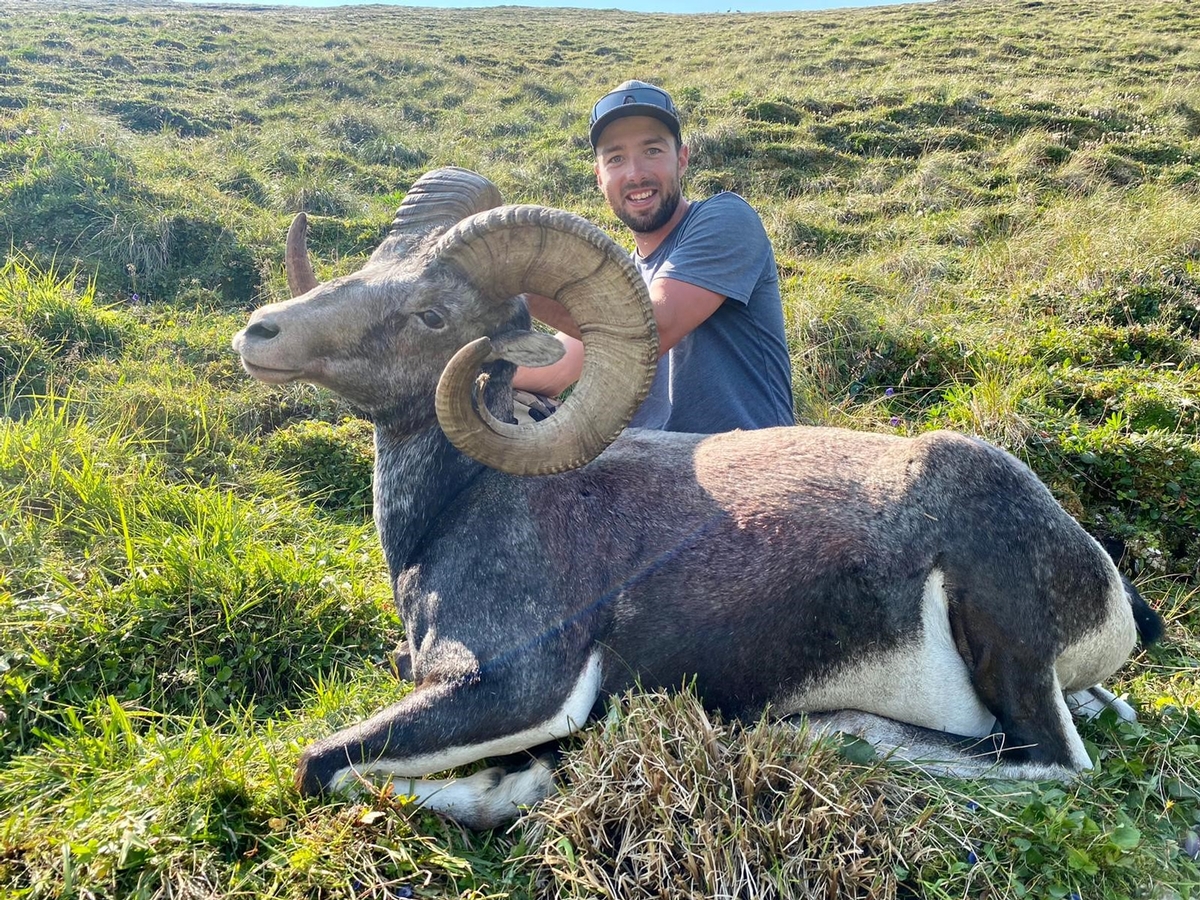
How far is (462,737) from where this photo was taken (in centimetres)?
309

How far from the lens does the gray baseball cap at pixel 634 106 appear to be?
514 centimetres

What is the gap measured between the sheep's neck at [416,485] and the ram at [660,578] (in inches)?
7.6

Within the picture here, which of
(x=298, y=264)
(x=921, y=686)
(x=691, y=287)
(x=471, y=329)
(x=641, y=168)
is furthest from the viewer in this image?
(x=641, y=168)

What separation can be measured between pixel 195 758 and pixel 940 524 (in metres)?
3.13

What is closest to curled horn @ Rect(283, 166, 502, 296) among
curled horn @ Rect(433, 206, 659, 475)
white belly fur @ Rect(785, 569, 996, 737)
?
curled horn @ Rect(433, 206, 659, 475)

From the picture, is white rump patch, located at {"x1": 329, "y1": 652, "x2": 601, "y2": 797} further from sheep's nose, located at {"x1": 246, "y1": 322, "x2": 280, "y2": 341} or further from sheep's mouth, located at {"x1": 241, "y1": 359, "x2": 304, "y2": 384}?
sheep's nose, located at {"x1": 246, "y1": 322, "x2": 280, "y2": 341}

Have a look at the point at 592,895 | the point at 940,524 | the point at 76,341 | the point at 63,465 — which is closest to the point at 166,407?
the point at 63,465

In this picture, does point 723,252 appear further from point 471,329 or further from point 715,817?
point 715,817

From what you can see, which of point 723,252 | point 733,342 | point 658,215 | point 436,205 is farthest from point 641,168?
point 436,205

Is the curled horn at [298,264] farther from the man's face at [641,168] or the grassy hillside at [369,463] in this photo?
the man's face at [641,168]

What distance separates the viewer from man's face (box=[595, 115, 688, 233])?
5.28 metres

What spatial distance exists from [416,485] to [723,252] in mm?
2349

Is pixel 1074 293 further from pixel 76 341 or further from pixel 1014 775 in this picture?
pixel 76 341

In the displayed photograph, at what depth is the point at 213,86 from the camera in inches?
826
